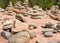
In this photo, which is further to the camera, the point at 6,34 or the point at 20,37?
the point at 6,34

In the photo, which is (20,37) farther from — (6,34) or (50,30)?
(50,30)

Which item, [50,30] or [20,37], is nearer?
[20,37]

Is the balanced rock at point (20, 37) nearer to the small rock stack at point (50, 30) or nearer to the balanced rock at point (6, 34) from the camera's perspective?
the balanced rock at point (6, 34)

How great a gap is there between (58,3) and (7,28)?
736cm

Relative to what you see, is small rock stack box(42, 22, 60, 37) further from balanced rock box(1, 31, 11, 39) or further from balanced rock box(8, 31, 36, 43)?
balanced rock box(1, 31, 11, 39)

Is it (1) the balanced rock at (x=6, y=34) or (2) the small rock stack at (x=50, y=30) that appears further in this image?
(2) the small rock stack at (x=50, y=30)

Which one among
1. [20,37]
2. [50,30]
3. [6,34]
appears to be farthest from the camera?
[50,30]

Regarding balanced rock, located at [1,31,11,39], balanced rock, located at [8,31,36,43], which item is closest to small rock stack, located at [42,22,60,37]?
balanced rock, located at [8,31,36,43]

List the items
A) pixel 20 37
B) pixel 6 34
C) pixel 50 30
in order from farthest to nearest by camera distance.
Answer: pixel 50 30 → pixel 6 34 → pixel 20 37

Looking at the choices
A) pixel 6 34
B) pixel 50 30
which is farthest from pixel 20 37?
pixel 50 30

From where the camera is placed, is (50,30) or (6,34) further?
A: (50,30)

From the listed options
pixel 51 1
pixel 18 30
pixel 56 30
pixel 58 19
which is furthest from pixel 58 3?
pixel 18 30

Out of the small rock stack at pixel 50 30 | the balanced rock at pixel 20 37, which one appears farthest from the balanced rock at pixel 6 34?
the small rock stack at pixel 50 30

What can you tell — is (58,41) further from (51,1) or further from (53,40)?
(51,1)
